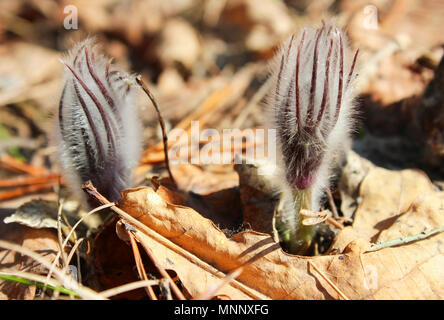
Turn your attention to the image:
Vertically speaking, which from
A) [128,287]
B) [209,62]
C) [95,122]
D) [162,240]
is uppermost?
[209,62]

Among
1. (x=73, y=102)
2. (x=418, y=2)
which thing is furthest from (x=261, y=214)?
(x=418, y=2)

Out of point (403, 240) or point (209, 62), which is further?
point (209, 62)

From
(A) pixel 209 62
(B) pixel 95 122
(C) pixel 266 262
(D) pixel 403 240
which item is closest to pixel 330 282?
(C) pixel 266 262

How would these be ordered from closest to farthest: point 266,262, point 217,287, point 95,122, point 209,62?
point 217,287, point 266,262, point 95,122, point 209,62

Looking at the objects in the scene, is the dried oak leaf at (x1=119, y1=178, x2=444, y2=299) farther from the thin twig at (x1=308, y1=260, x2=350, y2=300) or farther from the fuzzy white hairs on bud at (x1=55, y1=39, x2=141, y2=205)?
the fuzzy white hairs on bud at (x1=55, y1=39, x2=141, y2=205)

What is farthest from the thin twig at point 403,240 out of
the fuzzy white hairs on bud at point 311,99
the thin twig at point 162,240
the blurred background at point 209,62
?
the blurred background at point 209,62

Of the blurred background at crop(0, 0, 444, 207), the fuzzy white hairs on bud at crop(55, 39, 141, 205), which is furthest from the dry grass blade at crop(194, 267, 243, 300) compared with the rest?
the blurred background at crop(0, 0, 444, 207)

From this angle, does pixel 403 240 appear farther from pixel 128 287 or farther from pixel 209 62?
pixel 209 62

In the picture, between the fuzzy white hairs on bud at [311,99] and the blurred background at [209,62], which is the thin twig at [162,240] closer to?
the fuzzy white hairs on bud at [311,99]
